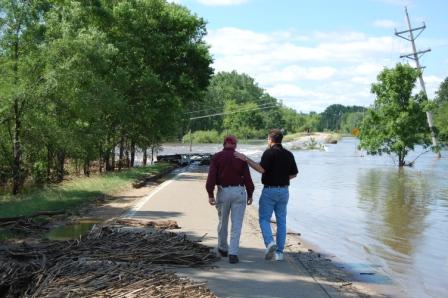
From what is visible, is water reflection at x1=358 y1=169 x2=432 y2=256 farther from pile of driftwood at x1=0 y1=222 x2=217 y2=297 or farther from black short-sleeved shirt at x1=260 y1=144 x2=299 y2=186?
pile of driftwood at x1=0 y1=222 x2=217 y2=297

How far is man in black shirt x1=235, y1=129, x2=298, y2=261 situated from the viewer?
886cm

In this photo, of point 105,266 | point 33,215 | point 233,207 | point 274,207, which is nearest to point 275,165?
point 274,207

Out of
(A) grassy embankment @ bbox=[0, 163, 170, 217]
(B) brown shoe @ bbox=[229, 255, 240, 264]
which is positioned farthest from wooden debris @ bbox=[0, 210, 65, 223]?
(B) brown shoe @ bbox=[229, 255, 240, 264]

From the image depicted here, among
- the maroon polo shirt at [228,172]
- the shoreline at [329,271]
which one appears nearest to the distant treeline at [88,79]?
the shoreline at [329,271]

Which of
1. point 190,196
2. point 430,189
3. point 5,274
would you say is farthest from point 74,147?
point 430,189

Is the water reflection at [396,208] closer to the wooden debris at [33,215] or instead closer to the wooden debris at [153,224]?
the wooden debris at [153,224]

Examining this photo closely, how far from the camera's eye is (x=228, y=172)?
859 cm

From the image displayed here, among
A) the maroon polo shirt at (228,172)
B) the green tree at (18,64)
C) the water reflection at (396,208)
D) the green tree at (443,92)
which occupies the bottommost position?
the water reflection at (396,208)

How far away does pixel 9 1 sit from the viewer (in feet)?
60.9

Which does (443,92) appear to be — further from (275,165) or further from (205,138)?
(275,165)

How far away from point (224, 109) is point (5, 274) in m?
148

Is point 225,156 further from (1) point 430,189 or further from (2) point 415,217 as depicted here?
(1) point 430,189

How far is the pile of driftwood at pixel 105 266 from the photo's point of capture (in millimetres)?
5980

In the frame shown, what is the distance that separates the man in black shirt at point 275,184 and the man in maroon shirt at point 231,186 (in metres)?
0.29
